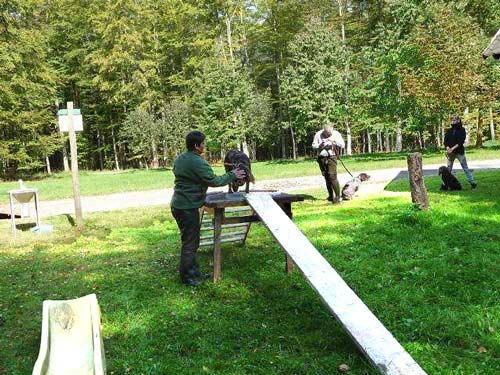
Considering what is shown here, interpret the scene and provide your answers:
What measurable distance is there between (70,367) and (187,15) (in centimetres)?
4072

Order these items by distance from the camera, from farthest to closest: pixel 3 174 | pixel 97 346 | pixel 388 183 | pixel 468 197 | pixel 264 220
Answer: pixel 3 174
pixel 388 183
pixel 468 197
pixel 264 220
pixel 97 346

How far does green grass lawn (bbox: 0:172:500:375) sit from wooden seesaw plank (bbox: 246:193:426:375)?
29cm

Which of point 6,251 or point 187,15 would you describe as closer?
point 6,251

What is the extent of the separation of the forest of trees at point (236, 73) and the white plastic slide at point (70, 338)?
68.6 ft

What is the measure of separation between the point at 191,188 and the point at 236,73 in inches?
1138

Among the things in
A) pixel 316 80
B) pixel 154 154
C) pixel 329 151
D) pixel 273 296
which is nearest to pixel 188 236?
pixel 273 296

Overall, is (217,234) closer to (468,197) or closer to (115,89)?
(468,197)

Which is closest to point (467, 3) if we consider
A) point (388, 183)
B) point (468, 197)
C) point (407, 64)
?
point (407, 64)

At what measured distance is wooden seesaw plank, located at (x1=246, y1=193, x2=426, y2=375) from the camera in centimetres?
339

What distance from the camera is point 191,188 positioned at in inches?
230

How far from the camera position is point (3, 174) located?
3925cm

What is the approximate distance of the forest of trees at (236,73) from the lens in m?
24.9

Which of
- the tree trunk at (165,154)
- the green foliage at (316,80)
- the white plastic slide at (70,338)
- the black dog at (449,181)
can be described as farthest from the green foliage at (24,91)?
the white plastic slide at (70,338)

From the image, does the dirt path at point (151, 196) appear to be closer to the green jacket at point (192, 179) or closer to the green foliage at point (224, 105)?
the green jacket at point (192, 179)
